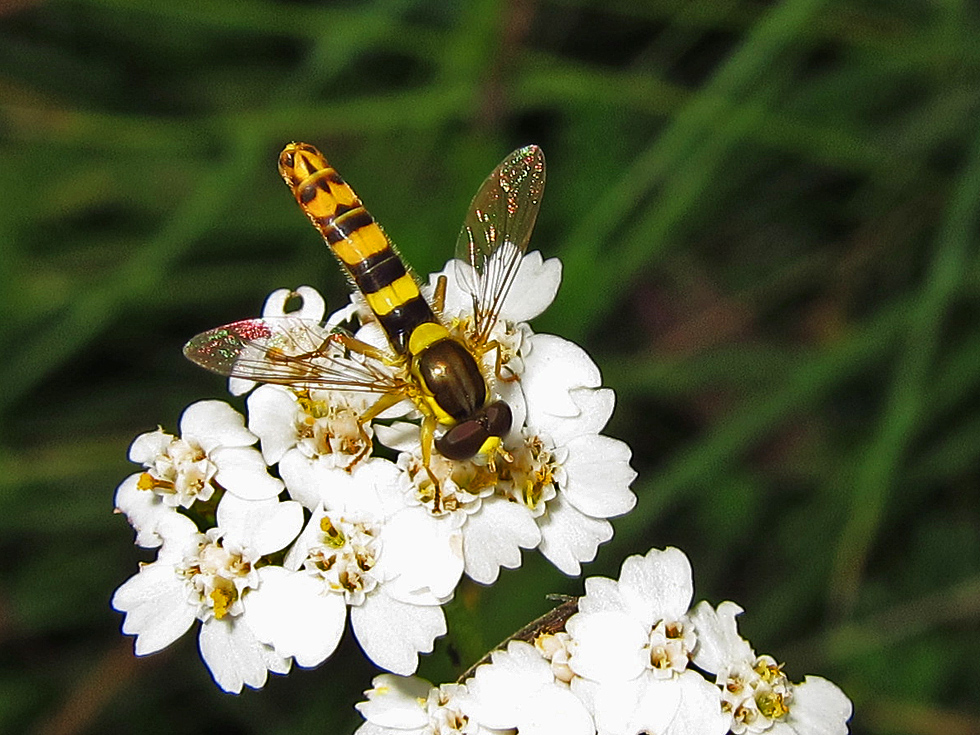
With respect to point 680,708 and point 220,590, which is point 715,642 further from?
point 220,590

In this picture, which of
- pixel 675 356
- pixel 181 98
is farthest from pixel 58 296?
pixel 675 356

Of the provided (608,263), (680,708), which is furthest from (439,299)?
(608,263)

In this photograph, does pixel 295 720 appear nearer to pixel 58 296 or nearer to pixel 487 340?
pixel 58 296

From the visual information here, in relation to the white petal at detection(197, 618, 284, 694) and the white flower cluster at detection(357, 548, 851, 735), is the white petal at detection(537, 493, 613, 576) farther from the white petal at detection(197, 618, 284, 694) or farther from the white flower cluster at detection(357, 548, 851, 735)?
the white petal at detection(197, 618, 284, 694)

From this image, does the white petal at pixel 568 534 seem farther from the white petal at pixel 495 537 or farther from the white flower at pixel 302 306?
the white flower at pixel 302 306

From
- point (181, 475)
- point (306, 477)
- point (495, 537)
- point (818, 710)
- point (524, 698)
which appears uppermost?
point (181, 475)
